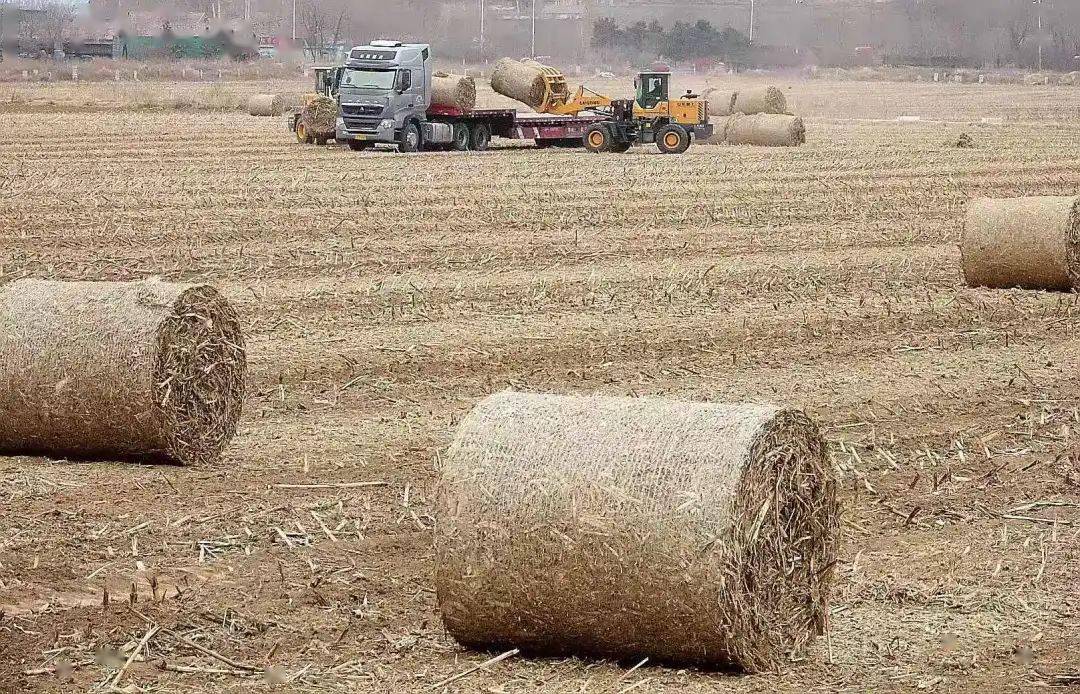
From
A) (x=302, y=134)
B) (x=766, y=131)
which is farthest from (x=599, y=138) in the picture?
(x=302, y=134)

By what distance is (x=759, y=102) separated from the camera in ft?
134

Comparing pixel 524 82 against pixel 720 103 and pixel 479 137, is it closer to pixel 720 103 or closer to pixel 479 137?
pixel 479 137

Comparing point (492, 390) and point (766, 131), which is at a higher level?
point (766, 131)

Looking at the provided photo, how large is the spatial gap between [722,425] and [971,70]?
8274 cm

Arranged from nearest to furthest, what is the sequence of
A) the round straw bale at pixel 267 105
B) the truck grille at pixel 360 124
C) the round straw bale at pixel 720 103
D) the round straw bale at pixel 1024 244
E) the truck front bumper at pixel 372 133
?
the round straw bale at pixel 1024 244
the truck front bumper at pixel 372 133
the truck grille at pixel 360 124
the round straw bale at pixel 267 105
the round straw bale at pixel 720 103

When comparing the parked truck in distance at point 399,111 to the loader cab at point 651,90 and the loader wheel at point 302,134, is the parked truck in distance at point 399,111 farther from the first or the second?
the loader cab at point 651,90

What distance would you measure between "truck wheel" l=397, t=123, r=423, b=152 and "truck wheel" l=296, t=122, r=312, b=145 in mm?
2327

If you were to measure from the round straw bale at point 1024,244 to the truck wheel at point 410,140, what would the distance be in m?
17.4

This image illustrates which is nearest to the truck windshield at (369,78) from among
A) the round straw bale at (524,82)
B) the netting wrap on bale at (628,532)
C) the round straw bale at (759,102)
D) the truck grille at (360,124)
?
the truck grille at (360,124)

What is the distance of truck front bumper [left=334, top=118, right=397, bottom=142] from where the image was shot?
30047mm

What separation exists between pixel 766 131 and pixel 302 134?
908cm

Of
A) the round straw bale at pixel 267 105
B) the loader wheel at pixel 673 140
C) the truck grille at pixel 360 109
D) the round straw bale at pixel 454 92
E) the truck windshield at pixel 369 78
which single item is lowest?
the loader wheel at pixel 673 140

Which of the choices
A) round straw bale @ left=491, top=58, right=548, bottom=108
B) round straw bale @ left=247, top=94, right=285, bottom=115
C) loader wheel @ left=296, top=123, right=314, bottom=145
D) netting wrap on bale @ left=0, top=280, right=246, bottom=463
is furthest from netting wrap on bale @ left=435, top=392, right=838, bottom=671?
round straw bale @ left=247, top=94, right=285, bottom=115

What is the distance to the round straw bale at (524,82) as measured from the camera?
34000mm
